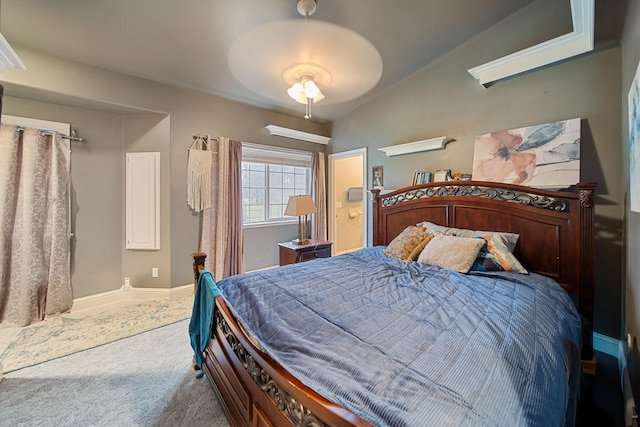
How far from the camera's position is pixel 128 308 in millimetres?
3012

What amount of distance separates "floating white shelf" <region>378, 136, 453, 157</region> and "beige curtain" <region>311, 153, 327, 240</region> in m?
1.28

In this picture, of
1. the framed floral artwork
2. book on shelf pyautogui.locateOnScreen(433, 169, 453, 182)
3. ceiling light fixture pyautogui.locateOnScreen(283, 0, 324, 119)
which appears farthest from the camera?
the framed floral artwork

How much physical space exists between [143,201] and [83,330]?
1.48 meters

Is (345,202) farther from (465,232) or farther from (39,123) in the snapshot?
(39,123)

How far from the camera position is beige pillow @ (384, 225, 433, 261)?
92.5 inches

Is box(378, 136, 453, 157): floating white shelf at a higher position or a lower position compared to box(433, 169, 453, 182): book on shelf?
higher

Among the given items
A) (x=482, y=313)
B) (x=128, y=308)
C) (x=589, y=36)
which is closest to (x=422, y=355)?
(x=482, y=313)

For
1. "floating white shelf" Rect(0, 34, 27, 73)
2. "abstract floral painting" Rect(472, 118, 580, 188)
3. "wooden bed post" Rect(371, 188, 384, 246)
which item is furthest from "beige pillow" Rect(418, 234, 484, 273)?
"floating white shelf" Rect(0, 34, 27, 73)

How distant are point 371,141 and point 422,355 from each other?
3.38 metres

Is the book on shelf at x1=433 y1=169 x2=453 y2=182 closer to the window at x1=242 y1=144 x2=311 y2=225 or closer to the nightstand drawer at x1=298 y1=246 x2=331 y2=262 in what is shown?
the nightstand drawer at x1=298 y1=246 x2=331 y2=262

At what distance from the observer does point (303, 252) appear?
3439mm

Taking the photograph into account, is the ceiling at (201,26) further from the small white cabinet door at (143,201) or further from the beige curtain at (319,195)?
the beige curtain at (319,195)

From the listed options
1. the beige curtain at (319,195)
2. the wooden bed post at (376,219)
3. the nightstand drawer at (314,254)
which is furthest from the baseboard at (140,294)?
the wooden bed post at (376,219)

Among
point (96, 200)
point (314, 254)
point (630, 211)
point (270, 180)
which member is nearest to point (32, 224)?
point (96, 200)
